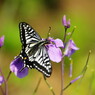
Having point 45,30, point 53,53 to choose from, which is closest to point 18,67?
point 53,53

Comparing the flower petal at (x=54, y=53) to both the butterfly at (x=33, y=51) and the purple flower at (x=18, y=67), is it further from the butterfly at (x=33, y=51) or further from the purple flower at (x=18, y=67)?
the purple flower at (x=18, y=67)

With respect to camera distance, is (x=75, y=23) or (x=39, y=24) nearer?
(x=75, y=23)

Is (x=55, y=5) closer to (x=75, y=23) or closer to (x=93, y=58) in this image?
(x=75, y=23)

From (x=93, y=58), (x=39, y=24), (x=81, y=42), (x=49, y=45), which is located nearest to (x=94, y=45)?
(x=81, y=42)

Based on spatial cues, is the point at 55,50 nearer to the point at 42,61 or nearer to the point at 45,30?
the point at 42,61

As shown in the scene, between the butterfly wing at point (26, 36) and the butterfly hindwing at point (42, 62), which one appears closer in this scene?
the butterfly hindwing at point (42, 62)

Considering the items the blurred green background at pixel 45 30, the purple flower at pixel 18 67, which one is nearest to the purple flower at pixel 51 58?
the purple flower at pixel 18 67
